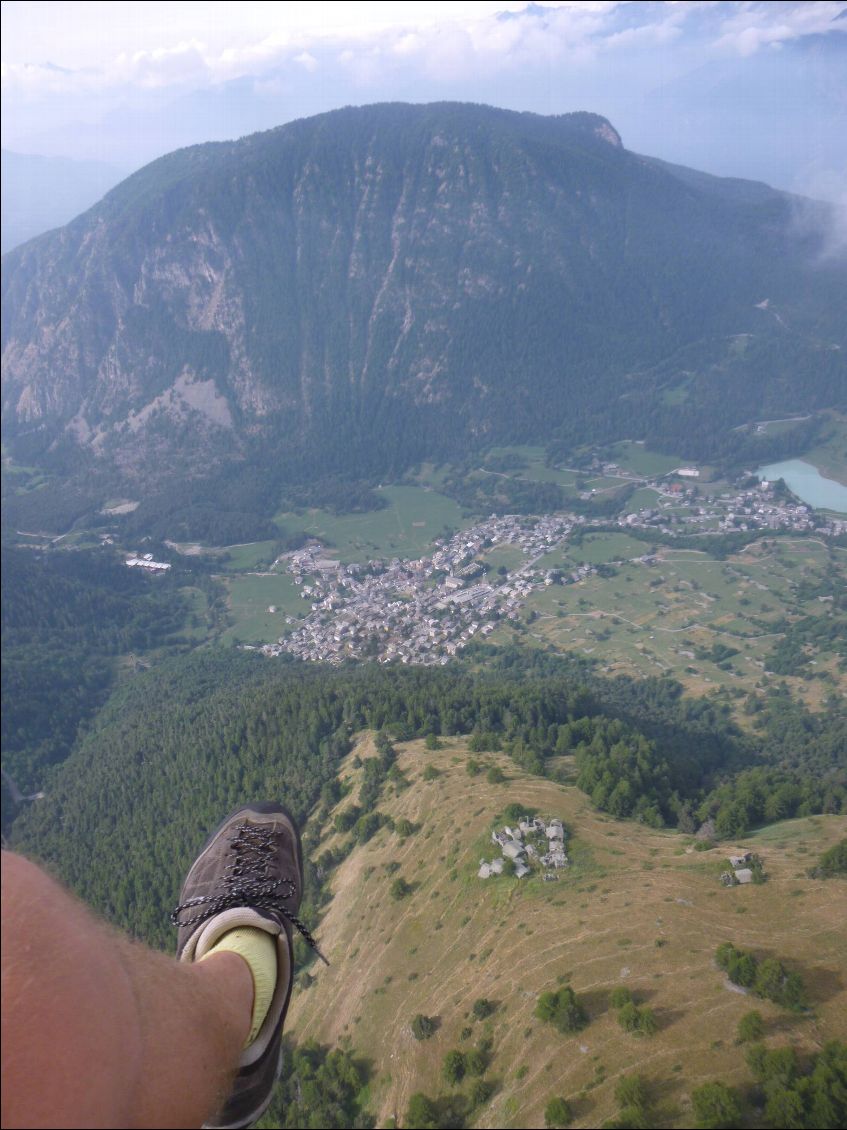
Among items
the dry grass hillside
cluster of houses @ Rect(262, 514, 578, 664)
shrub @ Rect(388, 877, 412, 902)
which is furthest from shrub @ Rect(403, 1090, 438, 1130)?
cluster of houses @ Rect(262, 514, 578, 664)

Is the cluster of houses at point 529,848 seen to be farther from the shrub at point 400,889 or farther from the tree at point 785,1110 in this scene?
the tree at point 785,1110

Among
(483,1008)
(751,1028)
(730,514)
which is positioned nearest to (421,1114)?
(483,1008)

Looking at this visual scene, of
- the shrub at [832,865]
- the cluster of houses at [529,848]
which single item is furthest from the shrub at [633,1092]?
the shrub at [832,865]

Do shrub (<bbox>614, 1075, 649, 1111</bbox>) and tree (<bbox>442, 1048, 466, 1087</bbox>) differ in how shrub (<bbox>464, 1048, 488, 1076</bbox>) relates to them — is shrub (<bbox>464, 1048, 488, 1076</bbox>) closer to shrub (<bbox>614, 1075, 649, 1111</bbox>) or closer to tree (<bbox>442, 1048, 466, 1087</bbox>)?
tree (<bbox>442, 1048, 466, 1087</bbox>)

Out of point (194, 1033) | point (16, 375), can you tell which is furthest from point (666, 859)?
point (16, 375)

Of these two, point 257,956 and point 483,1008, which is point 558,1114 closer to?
point 483,1008
